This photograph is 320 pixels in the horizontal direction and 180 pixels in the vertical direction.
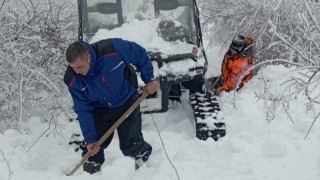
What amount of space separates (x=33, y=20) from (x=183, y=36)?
2.20 metres

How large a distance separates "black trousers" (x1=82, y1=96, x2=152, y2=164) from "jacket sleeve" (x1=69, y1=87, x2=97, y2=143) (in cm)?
21

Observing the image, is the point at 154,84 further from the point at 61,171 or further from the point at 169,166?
the point at 61,171

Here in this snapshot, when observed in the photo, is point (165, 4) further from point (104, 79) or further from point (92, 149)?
point (92, 149)

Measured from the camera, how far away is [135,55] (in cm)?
411

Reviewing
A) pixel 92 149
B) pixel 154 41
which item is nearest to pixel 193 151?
pixel 92 149

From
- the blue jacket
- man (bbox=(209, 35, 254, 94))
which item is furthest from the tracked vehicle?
the blue jacket

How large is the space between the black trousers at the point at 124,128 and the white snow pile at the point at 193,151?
0.43 feet

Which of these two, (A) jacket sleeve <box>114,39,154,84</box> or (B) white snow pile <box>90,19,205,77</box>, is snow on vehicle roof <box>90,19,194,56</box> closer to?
(B) white snow pile <box>90,19,205,77</box>

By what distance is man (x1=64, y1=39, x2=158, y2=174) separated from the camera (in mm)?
3816

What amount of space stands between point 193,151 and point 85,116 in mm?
1308

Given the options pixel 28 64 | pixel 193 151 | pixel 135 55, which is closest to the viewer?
pixel 135 55

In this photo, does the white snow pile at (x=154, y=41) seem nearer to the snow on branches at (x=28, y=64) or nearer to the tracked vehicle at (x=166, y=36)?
the tracked vehicle at (x=166, y=36)

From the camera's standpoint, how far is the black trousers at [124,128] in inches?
170

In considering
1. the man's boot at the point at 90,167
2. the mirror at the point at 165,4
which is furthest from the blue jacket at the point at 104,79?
the mirror at the point at 165,4
